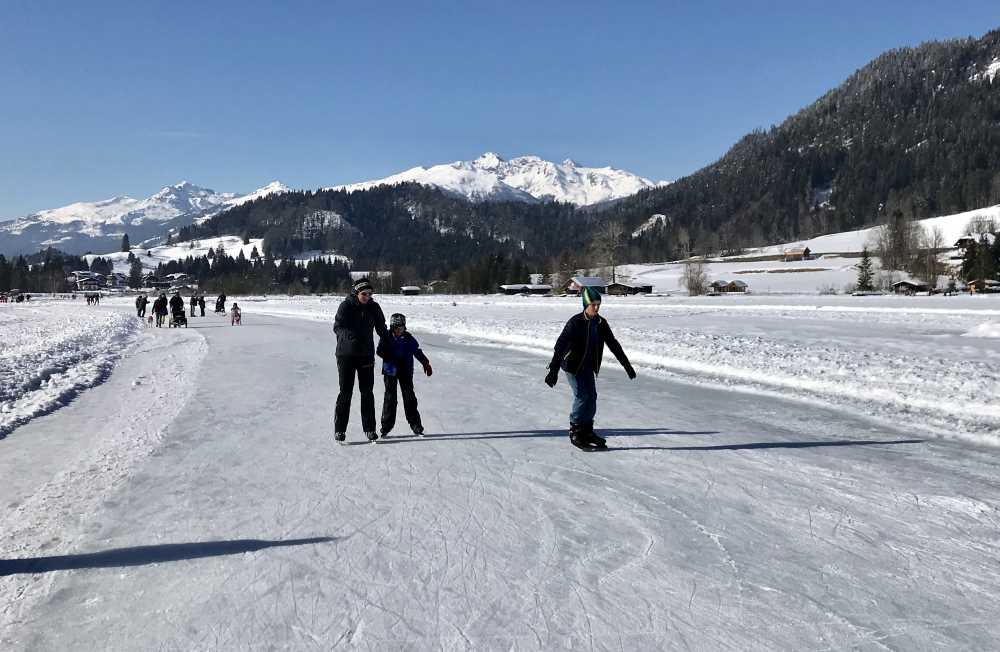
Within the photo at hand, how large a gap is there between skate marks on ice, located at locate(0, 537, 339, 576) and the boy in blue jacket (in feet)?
9.83

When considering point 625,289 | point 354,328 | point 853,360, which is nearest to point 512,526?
point 354,328

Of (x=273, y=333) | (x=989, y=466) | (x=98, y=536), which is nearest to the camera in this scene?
(x=98, y=536)

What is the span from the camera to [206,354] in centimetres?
1711

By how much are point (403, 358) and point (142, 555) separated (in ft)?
11.6

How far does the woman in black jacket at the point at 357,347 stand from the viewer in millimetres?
6773

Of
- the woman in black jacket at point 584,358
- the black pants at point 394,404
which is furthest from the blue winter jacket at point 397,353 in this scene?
the woman in black jacket at point 584,358

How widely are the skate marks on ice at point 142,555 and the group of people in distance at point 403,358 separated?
→ 8.73ft

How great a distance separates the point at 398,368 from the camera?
7043 mm

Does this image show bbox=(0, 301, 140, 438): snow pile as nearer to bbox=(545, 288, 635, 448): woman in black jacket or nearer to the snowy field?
the snowy field

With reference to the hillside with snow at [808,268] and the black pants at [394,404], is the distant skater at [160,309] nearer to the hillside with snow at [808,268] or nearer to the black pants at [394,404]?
the black pants at [394,404]

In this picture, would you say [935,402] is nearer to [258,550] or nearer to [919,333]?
[258,550]

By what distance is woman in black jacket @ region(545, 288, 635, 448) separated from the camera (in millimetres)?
6355

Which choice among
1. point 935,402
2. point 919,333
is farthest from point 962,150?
point 935,402

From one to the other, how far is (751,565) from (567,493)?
1.64m
